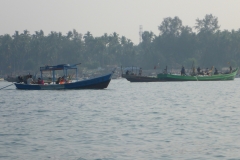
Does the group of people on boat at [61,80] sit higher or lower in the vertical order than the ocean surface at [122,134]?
higher

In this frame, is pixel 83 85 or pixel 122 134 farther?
pixel 83 85

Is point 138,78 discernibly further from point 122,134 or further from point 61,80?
point 122,134

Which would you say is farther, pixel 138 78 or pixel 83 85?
pixel 138 78

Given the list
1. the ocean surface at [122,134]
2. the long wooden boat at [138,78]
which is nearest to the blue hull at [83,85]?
the ocean surface at [122,134]

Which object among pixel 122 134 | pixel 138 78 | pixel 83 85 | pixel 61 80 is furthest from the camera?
pixel 138 78

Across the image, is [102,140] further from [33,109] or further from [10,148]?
[33,109]

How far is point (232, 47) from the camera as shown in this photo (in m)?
196

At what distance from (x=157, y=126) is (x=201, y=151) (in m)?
7.84

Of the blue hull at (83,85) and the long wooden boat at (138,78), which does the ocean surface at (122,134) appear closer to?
the blue hull at (83,85)

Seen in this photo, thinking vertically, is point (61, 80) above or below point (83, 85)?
above

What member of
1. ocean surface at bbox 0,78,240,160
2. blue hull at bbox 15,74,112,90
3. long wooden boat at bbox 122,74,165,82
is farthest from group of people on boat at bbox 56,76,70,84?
long wooden boat at bbox 122,74,165,82

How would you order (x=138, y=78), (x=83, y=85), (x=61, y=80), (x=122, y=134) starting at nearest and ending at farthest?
(x=122, y=134)
(x=83, y=85)
(x=61, y=80)
(x=138, y=78)

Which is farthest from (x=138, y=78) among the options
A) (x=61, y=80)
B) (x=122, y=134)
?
(x=122, y=134)

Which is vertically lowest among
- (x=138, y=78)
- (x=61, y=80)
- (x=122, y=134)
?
(x=122, y=134)
